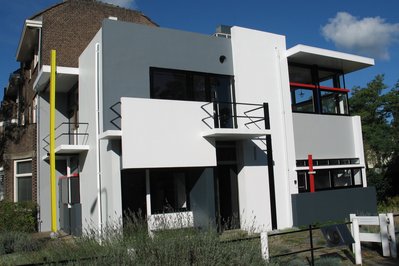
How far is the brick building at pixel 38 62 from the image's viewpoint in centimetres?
1730

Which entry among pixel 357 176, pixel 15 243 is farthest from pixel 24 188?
pixel 357 176

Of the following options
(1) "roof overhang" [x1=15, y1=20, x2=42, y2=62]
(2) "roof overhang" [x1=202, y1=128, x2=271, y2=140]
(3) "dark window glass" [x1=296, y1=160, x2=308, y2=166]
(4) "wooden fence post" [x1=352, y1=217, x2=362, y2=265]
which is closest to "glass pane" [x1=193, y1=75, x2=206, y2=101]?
(2) "roof overhang" [x1=202, y1=128, x2=271, y2=140]

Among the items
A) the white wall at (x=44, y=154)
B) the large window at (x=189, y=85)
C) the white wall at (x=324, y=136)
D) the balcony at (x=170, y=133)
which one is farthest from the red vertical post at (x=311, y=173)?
the white wall at (x=44, y=154)

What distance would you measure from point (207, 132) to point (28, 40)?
10820mm

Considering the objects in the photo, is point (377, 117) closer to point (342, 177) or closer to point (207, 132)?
point (342, 177)

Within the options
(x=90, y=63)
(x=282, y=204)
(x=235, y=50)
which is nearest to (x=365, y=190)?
(x=282, y=204)

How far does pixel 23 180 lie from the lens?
60.8ft

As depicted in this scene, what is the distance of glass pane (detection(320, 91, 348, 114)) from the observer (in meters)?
17.2

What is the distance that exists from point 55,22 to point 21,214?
25.3ft

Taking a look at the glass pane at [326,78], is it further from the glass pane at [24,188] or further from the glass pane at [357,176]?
the glass pane at [24,188]

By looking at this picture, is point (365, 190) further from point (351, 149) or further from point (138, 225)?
point (138, 225)

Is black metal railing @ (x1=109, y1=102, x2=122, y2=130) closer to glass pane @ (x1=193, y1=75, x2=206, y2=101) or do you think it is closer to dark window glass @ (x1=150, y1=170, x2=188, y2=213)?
dark window glass @ (x1=150, y1=170, x2=188, y2=213)

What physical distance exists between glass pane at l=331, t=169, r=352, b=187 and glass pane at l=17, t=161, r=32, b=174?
12251 mm

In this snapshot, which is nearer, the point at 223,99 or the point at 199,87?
the point at 199,87
